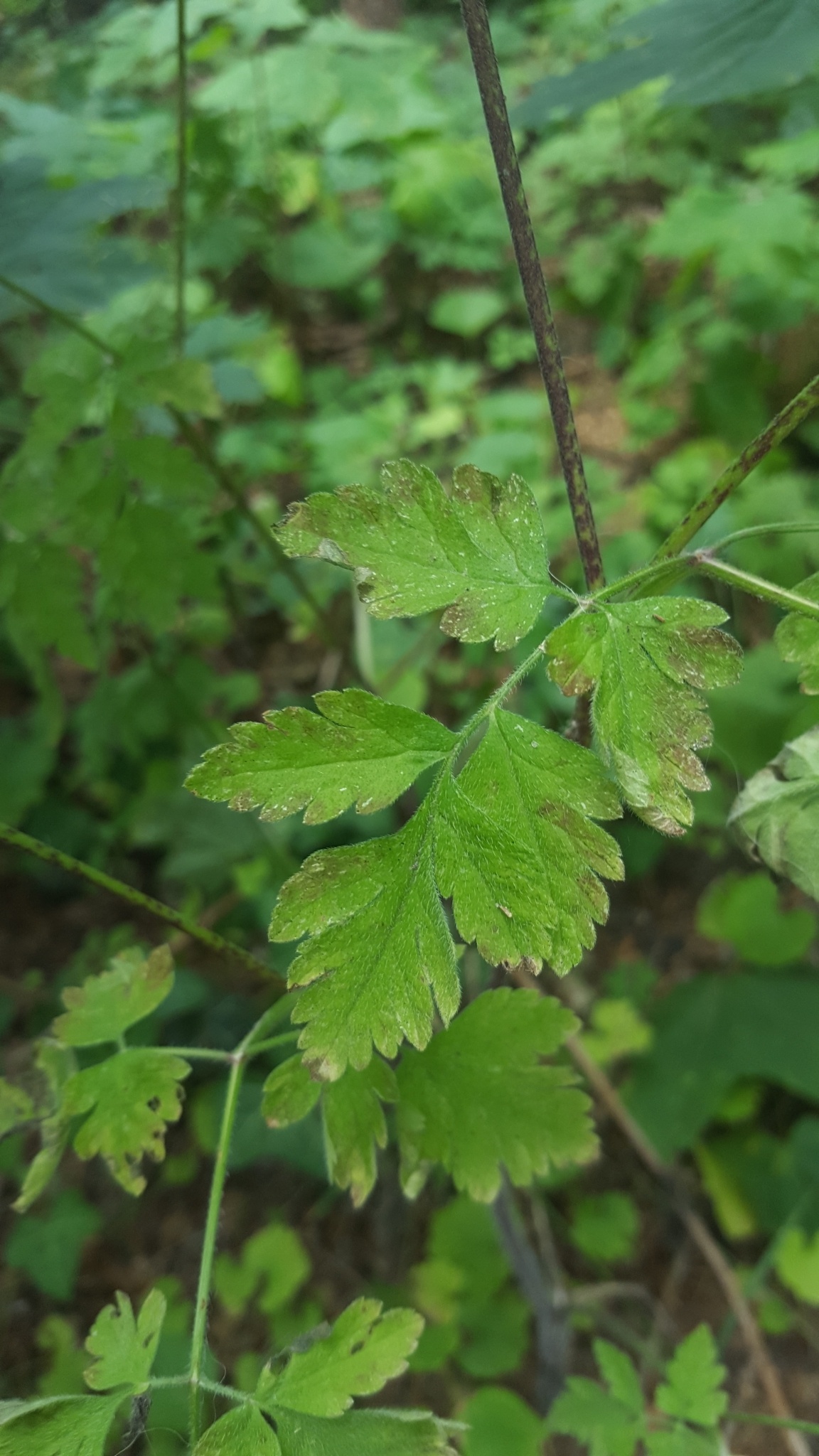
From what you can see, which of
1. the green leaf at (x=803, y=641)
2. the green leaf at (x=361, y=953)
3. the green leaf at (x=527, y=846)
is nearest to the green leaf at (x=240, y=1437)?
the green leaf at (x=361, y=953)

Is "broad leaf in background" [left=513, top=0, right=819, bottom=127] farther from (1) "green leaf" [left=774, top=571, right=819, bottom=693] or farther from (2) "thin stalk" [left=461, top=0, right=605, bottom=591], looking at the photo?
(1) "green leaf" [left=774, top=571, right=819, bottom=693]

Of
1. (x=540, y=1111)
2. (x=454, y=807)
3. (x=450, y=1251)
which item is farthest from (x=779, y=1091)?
(x=454, y=807)

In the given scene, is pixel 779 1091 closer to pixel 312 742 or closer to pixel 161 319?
pixel 312 742

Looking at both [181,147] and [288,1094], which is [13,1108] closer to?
[288,1094]

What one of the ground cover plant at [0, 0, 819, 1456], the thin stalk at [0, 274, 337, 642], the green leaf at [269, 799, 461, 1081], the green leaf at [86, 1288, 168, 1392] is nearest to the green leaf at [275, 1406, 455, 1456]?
the ground cover plant at [0, 0, 819, 1456]

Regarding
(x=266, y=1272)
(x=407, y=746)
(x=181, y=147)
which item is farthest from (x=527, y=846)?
(x=266, y=1272)

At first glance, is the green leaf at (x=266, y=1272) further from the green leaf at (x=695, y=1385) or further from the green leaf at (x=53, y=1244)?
the green leaf at (x=695, y=1385)
